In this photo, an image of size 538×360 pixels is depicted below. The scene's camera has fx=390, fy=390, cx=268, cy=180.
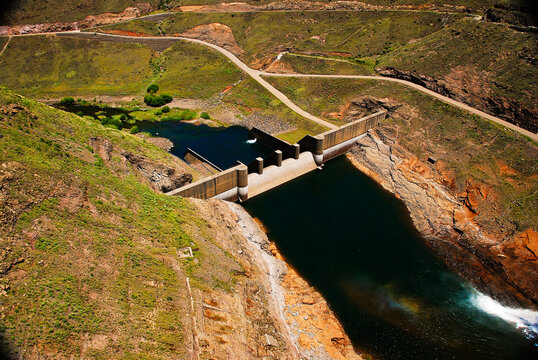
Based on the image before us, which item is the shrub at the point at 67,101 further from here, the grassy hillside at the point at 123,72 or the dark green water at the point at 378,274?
the dark green water at the point at 378,274

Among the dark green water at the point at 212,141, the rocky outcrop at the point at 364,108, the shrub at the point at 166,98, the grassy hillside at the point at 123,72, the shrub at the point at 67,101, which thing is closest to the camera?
the dark green water at the point at 212,141

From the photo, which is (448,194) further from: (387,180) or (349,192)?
(349,192)

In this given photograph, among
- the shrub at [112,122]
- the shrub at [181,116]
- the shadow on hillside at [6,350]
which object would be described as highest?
the shadow on hillside at [6,350]

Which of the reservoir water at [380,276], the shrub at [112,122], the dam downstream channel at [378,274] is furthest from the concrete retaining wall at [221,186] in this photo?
the shrub at [112,122]

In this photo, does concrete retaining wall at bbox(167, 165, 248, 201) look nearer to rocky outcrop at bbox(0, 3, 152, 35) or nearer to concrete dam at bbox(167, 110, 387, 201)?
concrete dam at bbox(167, 110, 387, 201)

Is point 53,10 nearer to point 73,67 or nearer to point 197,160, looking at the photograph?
point 73,67

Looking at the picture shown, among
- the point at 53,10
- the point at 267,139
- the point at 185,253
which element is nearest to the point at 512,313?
the point at 185,253
